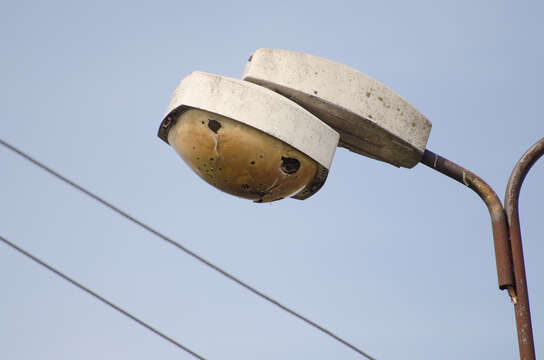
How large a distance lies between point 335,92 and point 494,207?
2.88 feet

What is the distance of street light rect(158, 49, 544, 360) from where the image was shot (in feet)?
12.0

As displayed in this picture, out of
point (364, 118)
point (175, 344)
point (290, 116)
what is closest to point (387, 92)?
point (364, 118)

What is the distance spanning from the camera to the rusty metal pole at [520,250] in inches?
141

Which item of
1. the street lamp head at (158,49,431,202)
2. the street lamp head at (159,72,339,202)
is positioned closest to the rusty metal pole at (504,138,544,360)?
the street lamp head at (158,49,431,202)

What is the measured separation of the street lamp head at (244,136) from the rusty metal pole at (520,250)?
0.82 meters

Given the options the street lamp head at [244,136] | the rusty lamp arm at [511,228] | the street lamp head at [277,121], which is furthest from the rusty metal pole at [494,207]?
the street lamp head at [244,136]

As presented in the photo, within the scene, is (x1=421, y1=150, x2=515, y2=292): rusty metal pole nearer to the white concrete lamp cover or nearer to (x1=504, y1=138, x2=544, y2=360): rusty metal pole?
(x1=504, y1=138, x2=544, y2=360): rusty metal pole

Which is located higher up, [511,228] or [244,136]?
[244,136]

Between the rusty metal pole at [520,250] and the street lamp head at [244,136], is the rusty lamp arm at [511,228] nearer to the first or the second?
the rusty metal pole at [520,250]

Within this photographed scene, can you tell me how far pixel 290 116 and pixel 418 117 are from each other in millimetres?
673

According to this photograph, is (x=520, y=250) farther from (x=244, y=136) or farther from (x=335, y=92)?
(x=244, y=136)

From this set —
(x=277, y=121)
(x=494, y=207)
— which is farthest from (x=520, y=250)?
(x=277, y=121)

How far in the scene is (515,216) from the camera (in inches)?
153

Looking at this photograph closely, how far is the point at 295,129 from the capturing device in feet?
12.2
